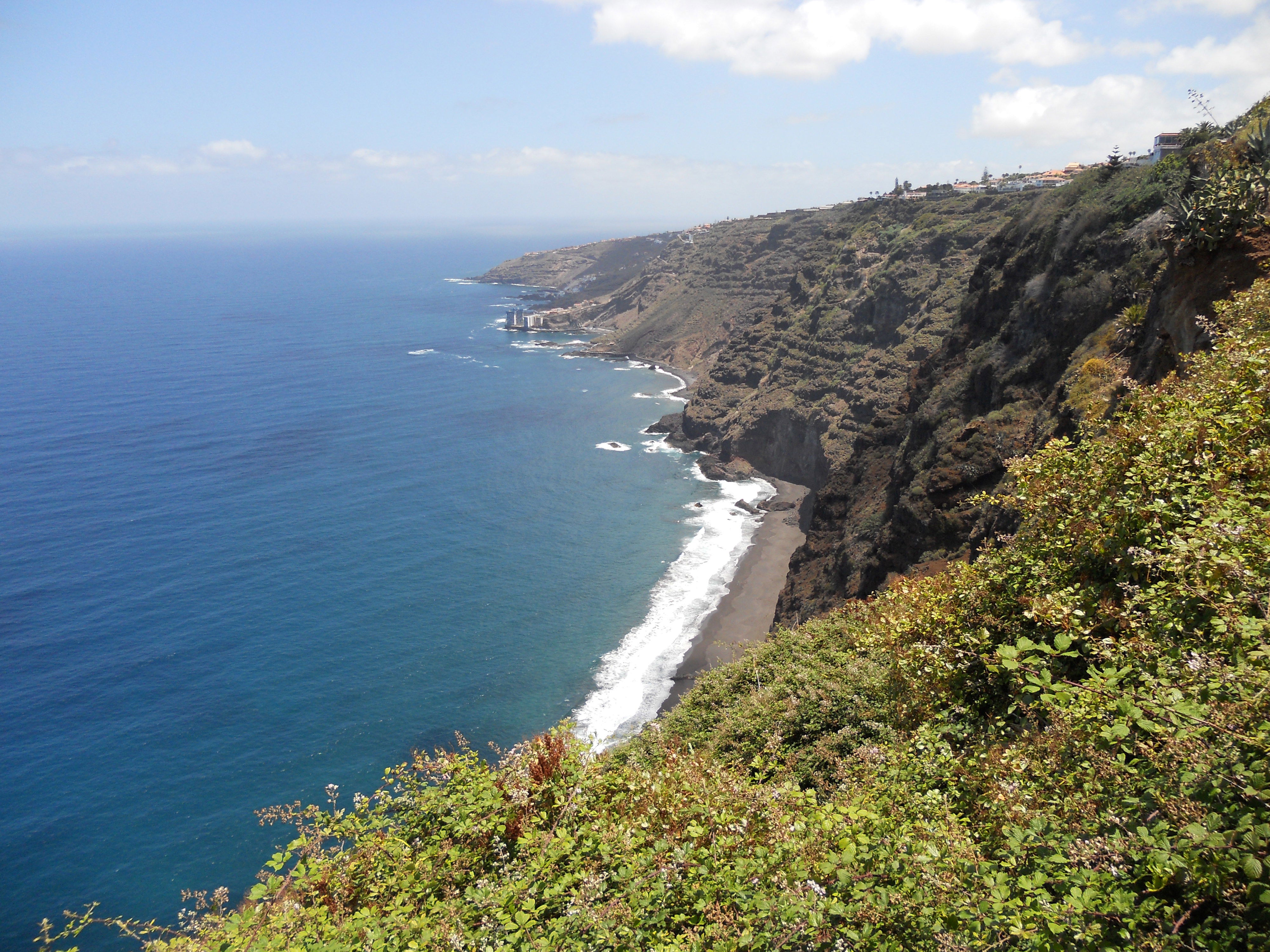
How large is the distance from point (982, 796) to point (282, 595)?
47328mm

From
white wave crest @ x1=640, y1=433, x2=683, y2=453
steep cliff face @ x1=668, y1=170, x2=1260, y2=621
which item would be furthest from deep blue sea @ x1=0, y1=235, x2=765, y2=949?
steep cliff face @ x1=668, y1=170, x2=1260, y2=621

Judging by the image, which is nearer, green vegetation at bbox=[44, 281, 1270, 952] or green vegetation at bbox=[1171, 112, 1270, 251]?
green vegetation at bbox=[44, 281, 1270, 952]

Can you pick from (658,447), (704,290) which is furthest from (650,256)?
(658,447)

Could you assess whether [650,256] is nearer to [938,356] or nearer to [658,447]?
[658,447]

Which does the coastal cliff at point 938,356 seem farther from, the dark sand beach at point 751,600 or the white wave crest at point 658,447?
the dark sand beach at point 751,600

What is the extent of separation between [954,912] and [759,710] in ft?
27.4

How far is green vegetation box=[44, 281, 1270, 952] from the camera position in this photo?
14.4 ft

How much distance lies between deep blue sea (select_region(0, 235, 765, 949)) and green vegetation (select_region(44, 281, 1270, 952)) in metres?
26.0

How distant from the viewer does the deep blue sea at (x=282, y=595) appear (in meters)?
31.1

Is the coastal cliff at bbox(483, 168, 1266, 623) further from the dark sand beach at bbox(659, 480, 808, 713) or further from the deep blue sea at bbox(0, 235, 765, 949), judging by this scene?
the deep blue sea at bbox(0, 235, 765, 949)

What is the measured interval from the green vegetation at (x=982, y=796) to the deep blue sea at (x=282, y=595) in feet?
85.3

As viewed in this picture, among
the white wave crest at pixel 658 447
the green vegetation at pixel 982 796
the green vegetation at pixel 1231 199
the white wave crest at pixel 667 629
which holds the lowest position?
the white wave crest at pixel 667 629

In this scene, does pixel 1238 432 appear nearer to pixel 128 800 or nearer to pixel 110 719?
pixel 128 800

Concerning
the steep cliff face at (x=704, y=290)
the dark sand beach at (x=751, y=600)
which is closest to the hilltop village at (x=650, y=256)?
the steep cliff face at (x=704, y=290)
